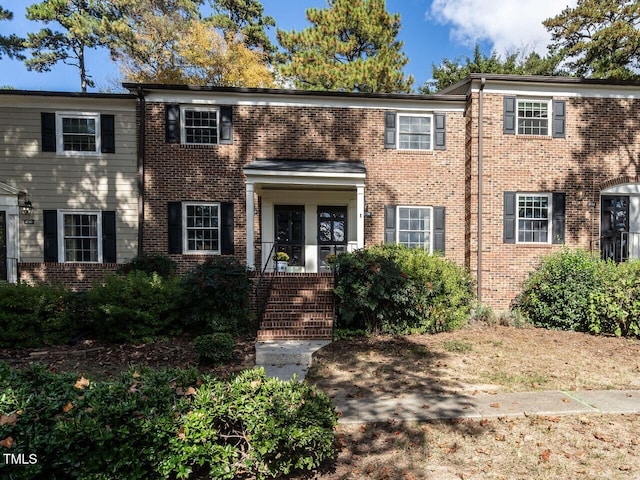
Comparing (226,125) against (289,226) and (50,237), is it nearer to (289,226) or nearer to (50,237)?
(289,226)

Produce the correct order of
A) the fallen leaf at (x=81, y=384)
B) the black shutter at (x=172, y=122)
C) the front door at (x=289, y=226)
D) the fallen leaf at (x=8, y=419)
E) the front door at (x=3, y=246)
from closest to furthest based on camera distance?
the fallen leaf at (x=8, y=419) < the fallen leaf at (x=81, y=384) < the front door at (x=3, y=246) < the black shutter at (x=172, y=122) < the front door at (x=289, y=226)

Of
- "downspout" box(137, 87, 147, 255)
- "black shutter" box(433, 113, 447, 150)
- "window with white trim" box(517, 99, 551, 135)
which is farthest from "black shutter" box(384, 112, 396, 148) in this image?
"downspout" box(137, 87, 147, 255)

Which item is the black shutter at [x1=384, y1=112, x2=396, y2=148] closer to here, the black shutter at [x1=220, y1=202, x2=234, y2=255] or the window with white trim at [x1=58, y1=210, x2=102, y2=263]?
the black shutter at [x1=220, y1=202, x2=234, y2=255]

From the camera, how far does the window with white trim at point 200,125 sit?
10891 millimetres

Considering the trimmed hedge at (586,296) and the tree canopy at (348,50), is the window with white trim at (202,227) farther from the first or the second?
the tree canopy at (348,50)

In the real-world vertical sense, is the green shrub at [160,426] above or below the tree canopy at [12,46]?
below

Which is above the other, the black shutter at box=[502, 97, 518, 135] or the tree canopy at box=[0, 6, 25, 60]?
the tree canopy at box=[0, 6, 25, 60]

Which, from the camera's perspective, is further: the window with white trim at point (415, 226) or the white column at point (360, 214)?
the window with white trim at point (415, 226)

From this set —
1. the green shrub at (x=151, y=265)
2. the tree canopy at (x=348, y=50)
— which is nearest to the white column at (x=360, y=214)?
Answer: the green shrub at (x=151, y=265)

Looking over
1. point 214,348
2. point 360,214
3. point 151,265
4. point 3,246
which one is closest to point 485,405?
point 214,348

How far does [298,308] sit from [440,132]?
7078 mm

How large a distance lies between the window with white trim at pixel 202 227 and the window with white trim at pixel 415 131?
6.10 m

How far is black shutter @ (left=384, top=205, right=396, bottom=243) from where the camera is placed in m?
11.1

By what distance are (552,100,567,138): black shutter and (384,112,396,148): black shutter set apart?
15.5 feet
